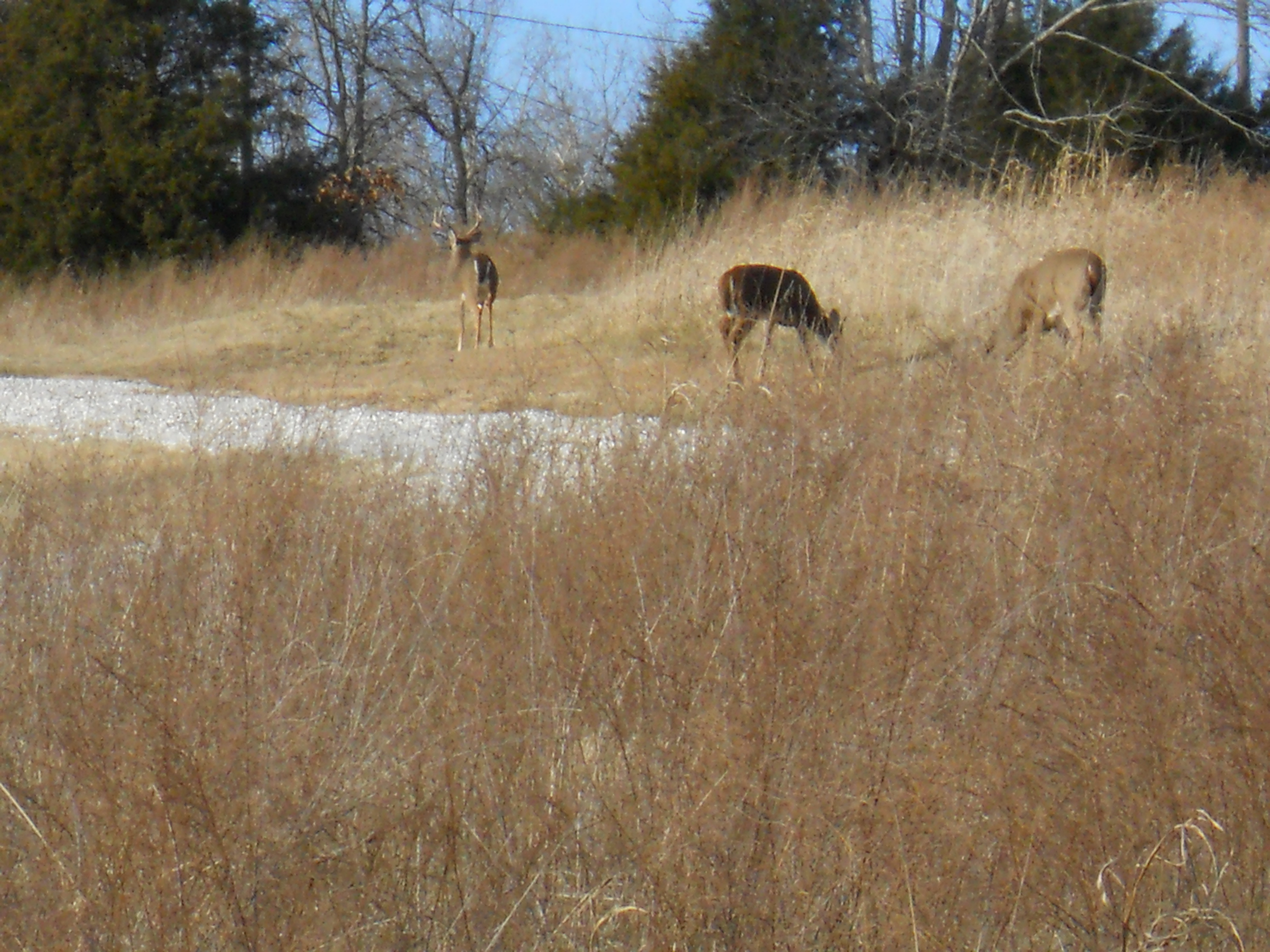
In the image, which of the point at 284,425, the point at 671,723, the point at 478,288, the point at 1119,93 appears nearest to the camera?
the point at 671,723

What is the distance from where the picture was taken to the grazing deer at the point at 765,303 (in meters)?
10.7

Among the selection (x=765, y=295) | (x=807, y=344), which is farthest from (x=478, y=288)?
(x=807, y=344)

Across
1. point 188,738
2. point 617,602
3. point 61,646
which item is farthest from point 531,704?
point 61,646

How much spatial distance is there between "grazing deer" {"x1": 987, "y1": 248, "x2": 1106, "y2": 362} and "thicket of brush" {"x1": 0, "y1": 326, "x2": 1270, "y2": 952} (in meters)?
5.46

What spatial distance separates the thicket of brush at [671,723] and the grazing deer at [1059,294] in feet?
17.9

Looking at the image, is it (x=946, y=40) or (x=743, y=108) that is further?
(x=946, y=40)

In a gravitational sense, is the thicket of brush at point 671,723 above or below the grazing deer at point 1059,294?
below

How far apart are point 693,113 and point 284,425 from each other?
1780cm

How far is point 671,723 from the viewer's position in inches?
A: 115

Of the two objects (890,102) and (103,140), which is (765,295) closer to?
(890,102)

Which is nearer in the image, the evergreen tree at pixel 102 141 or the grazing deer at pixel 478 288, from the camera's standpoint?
the grazing deer at pixel 478 288

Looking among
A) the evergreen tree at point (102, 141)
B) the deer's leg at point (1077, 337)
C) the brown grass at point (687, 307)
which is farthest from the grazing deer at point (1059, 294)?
the evergreen tree at point (102, 141)

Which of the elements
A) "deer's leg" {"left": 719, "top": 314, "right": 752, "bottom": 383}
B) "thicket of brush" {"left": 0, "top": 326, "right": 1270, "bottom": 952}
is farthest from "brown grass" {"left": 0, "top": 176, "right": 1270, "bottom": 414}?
"thicket of brush" {"left": 0, "top": 326, "right": 1270, "bottom": 952}

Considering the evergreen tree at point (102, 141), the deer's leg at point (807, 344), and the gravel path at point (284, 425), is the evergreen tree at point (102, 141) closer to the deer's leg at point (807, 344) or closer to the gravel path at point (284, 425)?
the gravel path at point (284, 425)
